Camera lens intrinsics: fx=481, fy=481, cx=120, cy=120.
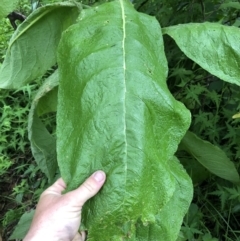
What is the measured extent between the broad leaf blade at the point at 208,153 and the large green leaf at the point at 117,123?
397mm

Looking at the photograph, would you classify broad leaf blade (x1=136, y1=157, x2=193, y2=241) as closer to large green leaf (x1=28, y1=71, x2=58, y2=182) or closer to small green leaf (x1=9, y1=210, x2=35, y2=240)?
large green leaf (x1=28, y1=71, x2=58, y2=182)

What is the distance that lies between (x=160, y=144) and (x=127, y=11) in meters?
0.34

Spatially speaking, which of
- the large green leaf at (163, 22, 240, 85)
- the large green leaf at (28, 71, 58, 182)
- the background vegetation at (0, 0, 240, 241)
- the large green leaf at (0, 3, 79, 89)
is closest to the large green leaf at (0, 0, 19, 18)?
the large green leaf at (0, 3, 79, 89)

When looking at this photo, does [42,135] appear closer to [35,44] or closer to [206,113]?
[35,44]

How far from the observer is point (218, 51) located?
3.32 ft

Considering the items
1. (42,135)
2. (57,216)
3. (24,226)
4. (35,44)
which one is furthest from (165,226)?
(24,226)

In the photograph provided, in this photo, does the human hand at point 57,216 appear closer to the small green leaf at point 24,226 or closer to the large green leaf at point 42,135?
the large green leaf at point 42,135

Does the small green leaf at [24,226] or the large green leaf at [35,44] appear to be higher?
the large green leaf at [35,44]

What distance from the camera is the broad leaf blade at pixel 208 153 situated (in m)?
1.33

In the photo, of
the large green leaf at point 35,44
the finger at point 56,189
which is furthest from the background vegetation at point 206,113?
the large green leaf at point 35,44

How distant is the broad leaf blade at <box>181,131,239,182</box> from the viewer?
1.33m

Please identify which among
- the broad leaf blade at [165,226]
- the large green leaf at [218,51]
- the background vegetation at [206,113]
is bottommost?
the background vegetation at [206,113]

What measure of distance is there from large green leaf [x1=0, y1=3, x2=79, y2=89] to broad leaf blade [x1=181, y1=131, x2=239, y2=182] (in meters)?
0.44

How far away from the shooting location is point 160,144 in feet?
2.80
